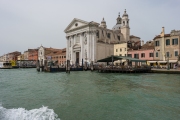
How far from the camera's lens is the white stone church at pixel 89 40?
41125mm

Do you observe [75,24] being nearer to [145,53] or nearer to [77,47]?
[77,47]

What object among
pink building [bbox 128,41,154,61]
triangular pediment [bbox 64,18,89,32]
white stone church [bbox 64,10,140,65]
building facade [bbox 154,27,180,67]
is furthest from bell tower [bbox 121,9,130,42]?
building facade [bbox 154,27,180,67]

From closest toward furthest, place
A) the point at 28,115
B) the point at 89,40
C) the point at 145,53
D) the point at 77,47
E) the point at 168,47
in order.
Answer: the point at 28,115
the point at 168,47
the point at 145,53
the point at 89,40
the point at 77,47

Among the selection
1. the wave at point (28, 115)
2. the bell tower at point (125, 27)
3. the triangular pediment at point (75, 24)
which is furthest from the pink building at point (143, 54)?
the wave at point (28, 115)

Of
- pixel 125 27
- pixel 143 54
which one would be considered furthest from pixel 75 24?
pixel 143 54

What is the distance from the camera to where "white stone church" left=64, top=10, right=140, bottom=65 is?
4112 centimetres

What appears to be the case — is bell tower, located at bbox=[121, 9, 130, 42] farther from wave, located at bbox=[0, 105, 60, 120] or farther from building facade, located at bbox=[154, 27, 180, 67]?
wave, located at bbox=[0, 105, 60, 120]

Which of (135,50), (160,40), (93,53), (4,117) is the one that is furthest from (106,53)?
(4,117)

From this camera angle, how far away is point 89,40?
135 feet

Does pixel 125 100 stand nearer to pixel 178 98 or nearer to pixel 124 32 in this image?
pixel 178 98

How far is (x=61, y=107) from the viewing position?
21.9ft

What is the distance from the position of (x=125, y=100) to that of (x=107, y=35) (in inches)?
1608

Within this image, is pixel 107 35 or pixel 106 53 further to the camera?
pixel 107 35

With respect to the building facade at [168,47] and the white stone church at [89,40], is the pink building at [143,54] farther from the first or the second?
the white stone church at [89,40]
